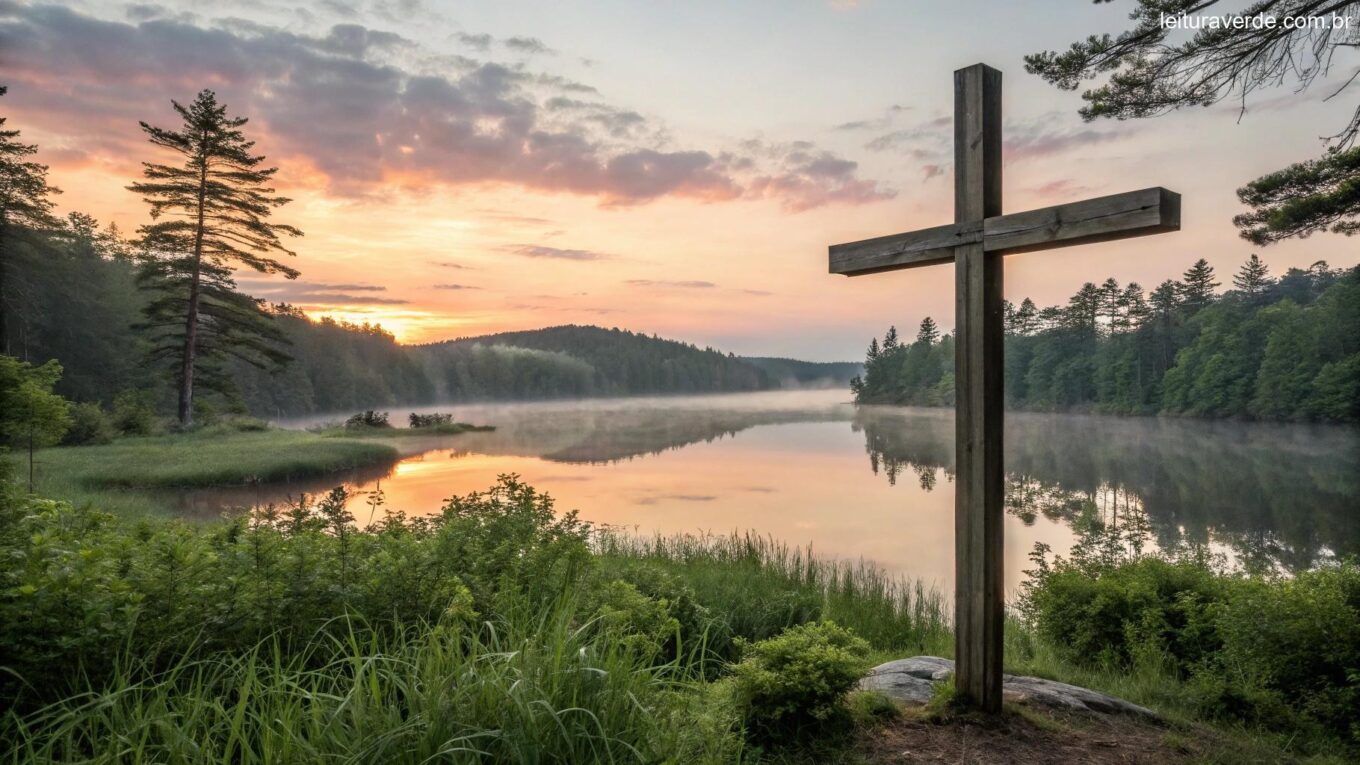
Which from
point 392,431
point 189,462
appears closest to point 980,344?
point 189,462

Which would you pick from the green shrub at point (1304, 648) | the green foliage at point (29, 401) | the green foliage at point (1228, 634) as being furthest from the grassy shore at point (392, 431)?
the green shrub at point (1304, 648)

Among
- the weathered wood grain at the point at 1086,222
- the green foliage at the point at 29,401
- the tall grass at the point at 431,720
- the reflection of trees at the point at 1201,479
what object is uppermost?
the weathered wood grain at the point at 1086,222

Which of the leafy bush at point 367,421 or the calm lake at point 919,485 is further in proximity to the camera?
the leafy bush at point 367,421

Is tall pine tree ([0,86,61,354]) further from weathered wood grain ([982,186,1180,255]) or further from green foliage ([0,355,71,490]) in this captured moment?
weathered wood grain ([982,186,1180,255])

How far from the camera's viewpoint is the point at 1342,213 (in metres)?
7.05

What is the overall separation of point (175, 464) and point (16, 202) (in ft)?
30.3

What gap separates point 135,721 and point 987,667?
12.1ft

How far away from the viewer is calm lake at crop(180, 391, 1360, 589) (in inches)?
692

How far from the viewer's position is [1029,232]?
348 centimetres

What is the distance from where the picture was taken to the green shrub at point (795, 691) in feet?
10.6

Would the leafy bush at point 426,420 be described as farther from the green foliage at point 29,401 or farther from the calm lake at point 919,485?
the green foliage at point 29,401

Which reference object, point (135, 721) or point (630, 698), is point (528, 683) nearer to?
point (630, 698)

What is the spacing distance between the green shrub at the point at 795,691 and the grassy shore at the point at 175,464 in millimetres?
12957

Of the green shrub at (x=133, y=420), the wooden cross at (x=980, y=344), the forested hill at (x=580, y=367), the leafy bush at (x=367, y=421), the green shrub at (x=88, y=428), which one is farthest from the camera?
the forested hill at (x=580, y=367)
